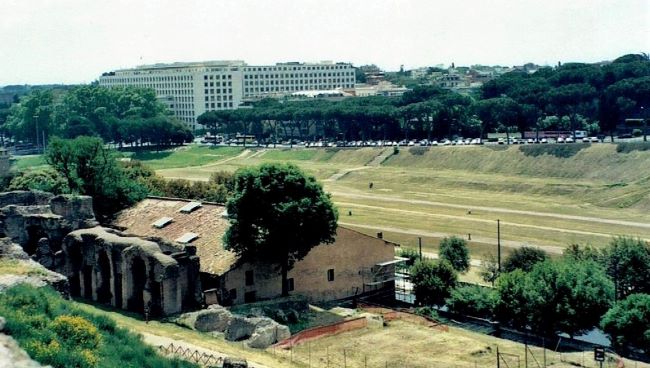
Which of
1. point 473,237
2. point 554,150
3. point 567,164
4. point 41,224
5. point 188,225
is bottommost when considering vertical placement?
point 473,237

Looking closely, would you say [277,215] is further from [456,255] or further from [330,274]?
[456,255]

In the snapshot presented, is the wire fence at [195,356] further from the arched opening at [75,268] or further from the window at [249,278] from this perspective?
the arched opening at [75,268]

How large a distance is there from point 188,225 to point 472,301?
1872cm

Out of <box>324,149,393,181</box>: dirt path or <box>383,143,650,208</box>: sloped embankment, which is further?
<box>324,149,393,181</box>: dirt path

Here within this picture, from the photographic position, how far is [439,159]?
126625 millimetres

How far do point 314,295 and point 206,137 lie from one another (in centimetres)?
13774

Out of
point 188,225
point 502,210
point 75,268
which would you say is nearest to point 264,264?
point 188,225

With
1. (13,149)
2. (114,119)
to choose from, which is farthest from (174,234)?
(13,149)

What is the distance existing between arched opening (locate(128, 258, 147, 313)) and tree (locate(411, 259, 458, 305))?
16802mm

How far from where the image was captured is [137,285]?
156 ft

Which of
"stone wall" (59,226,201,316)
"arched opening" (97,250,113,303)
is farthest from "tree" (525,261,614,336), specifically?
"arched opening" (97,250,113,303)

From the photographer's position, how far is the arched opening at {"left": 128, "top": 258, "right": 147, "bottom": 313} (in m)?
47.2

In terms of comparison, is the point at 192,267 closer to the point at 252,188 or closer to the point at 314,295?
the point at 252,188

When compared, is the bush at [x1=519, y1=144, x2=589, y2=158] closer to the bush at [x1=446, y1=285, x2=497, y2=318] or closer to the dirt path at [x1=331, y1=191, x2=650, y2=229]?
the dirt path at [x1=331, y1=191, x2=650, y2=229]
